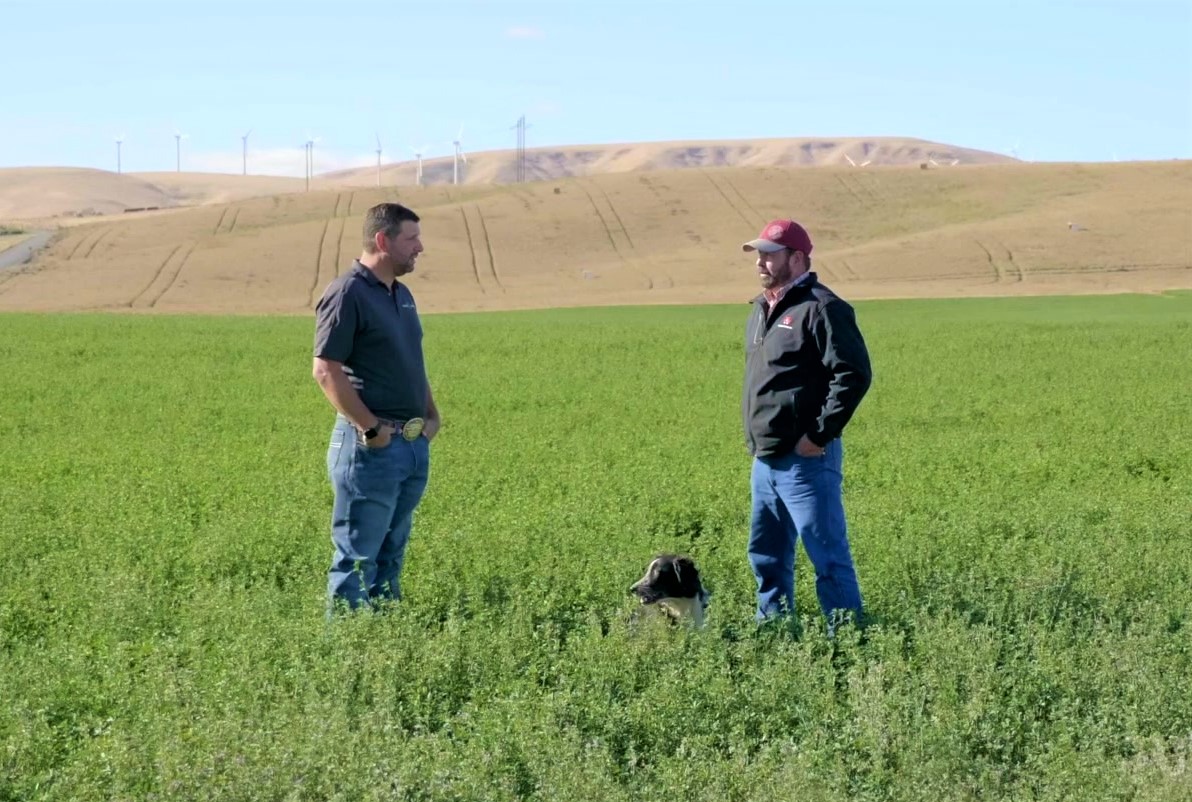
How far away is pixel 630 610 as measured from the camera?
270 inches

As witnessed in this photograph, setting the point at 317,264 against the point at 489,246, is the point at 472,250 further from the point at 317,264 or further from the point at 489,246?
the point at 317,264

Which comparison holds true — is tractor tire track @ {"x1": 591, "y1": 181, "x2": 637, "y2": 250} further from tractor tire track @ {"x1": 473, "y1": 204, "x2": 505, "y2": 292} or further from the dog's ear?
the dog's ear

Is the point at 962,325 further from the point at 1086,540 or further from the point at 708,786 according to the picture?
the point at 708,786

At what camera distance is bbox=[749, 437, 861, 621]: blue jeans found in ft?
22.2

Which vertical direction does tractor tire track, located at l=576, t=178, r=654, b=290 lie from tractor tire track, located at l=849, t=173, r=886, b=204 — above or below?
below

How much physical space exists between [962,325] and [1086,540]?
85.8ft

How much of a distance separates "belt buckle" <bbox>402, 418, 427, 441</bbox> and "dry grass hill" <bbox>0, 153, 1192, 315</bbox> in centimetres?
4914

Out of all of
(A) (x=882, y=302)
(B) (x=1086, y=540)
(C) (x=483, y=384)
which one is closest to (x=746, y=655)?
(B) (x=1086, y=540)

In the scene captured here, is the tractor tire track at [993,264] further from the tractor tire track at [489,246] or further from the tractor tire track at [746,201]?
the tractor tire track at [489,246]

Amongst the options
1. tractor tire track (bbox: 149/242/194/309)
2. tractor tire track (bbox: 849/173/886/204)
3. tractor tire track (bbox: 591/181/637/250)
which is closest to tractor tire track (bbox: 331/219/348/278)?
tractor tire track (bbox: 149/242/194/309)

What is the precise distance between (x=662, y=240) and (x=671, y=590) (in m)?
74.1

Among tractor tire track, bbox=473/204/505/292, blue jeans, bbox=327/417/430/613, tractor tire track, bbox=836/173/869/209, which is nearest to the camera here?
blue jeans, bbox=327/417/430/613

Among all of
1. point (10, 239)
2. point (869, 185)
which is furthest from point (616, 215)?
point (10, 239)

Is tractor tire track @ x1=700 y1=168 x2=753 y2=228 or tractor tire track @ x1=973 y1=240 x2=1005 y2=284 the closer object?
tractor tire track @ x1=973 y1=240 x2=1005 y2=284
